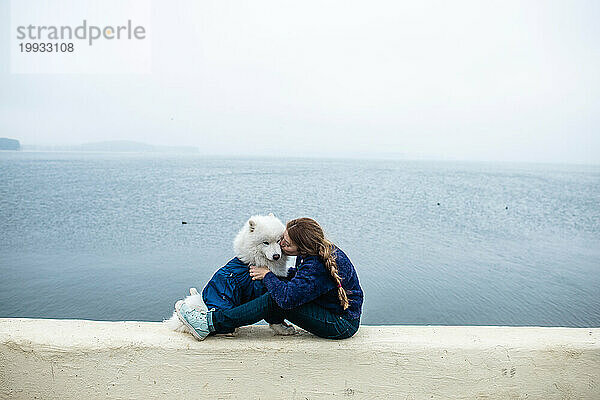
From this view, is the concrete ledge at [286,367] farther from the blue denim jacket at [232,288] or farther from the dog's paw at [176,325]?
the blue denim jacket at [232,288]

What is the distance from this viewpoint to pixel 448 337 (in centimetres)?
273

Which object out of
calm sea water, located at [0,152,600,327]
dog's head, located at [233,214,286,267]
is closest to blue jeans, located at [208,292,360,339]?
→ dog's head, located at [233,214,286,267]

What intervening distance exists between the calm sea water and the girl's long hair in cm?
362

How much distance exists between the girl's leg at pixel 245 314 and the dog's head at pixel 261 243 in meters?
0.25

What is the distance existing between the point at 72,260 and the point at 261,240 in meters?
6.60

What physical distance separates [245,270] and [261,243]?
173 mm

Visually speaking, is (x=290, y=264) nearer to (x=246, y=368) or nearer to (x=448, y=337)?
(x=246, y=368)

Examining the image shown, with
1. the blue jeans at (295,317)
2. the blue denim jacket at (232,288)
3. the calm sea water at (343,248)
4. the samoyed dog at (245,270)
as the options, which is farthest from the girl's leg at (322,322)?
the calm sea water at (343,248)

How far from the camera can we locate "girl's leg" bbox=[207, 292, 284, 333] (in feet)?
8.66

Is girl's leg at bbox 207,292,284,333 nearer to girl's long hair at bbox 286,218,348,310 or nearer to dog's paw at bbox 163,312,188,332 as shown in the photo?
dog's paw at bbox 163,312,188,332

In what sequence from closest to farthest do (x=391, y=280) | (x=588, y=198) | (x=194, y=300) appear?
(x=194, y=300)
(x=391, y=280)
(x=588, y=198)

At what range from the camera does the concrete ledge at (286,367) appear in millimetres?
2602

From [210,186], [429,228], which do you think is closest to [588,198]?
[429,228]

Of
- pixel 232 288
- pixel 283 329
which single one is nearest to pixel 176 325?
pixel 232 288
